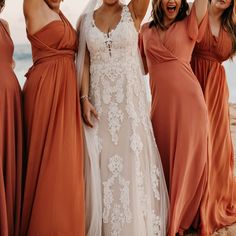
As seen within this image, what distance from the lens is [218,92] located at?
4.96 m

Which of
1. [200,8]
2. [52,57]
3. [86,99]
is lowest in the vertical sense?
[86,99]

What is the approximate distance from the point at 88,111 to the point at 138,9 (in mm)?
934

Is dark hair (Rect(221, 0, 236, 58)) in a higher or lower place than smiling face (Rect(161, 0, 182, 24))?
lower

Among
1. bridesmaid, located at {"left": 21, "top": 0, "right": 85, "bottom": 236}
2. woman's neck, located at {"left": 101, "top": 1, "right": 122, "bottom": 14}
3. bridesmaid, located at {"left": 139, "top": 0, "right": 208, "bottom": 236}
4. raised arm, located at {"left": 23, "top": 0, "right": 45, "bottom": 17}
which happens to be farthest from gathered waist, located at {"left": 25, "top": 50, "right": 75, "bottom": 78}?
bridesmaid, located at {"left": 139, "top": 0, "right": 208, "bottom": 236}

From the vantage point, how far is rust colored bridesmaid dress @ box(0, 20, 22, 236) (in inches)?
152

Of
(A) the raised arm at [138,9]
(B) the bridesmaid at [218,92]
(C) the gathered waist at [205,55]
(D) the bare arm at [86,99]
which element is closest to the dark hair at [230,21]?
(B) the bridesmaid at [218,92]

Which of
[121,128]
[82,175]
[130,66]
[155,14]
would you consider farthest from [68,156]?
[155,14]

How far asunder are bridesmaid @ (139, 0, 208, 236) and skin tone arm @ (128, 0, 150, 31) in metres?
0.36

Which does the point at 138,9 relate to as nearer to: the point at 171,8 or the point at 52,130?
the point at 171,8

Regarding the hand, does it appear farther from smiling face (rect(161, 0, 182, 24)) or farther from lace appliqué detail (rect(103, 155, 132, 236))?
smiling face (rect(161, 0, 182, 24))

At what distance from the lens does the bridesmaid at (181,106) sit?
4.43 meters

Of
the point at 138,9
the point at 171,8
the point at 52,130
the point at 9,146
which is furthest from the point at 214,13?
the point at 9,146

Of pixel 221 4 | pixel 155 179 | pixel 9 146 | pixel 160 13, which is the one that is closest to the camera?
pixel 9 146

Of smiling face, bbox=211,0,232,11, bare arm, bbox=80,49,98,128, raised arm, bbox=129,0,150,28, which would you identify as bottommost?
bare arm, bbox=80,49,98,128
